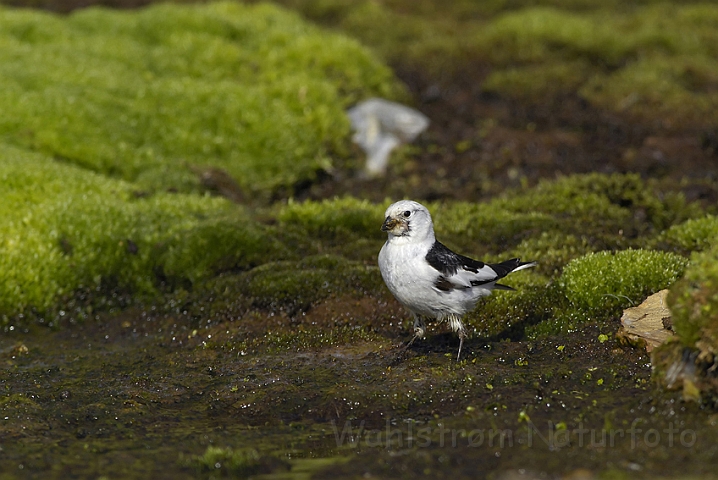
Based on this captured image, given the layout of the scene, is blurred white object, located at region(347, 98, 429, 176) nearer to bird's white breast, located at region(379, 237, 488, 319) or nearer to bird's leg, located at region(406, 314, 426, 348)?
bird's leg, located at region(406, 314, 426, 348)

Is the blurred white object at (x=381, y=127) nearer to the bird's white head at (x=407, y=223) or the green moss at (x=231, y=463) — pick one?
the bird's white head at (x=407, y=223)

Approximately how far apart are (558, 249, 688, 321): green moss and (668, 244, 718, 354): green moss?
2722 mm

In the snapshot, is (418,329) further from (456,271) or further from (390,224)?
(390,224)

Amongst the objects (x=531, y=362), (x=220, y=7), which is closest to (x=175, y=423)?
(x=531, y=362)

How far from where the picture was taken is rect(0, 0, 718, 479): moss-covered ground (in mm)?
7406

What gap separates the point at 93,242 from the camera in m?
12.7

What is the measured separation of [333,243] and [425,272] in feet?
14.6

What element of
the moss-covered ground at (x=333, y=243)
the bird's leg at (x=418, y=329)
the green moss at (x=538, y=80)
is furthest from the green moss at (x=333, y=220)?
the green moss at (x=538, y=80)

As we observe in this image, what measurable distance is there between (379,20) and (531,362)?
19.0 m

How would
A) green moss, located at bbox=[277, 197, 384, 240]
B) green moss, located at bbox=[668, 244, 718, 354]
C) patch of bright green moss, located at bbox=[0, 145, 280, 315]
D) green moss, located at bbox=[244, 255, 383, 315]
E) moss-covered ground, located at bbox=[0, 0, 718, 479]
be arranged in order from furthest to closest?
1. green moss, located at bbox=[277, 197, 384, 240]
2. patch of bright green moss, located at bbox=[0, 145, 280, 315]
3. green moss, located at bbox=[244, 255, 383, 315]
4. moss-covered ground, located at bbox=[0, 0, 718, 479]
5. green moss, located at bbox=[668, 244, 718, 354]

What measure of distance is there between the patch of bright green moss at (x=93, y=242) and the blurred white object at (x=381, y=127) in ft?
18.0

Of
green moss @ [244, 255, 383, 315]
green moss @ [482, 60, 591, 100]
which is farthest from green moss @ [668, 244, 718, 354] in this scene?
green moss @ [482, 60, 591, 100]

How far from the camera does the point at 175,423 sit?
830cm

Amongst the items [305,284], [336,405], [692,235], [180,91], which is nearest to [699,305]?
[336,405]
